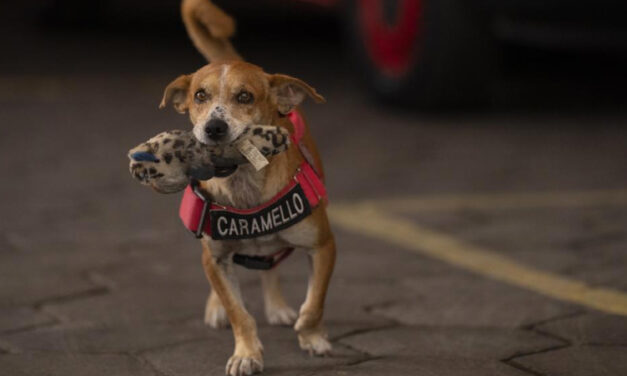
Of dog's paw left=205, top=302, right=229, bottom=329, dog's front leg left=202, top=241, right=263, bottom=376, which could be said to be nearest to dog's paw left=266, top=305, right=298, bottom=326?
dog's paw left=205, top=302, right=229, bottom=329

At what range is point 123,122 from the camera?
23.5 feet

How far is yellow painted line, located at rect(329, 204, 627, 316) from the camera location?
4008mm

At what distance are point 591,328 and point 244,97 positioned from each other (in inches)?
51.0

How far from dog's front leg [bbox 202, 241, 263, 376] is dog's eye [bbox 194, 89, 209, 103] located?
424 millimetres

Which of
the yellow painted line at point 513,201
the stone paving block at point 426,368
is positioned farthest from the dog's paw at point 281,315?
the yellow painted line at point 513,201

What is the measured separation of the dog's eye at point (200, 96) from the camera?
3252mm

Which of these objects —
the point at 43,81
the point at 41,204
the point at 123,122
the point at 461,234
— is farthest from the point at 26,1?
the point at 461,234

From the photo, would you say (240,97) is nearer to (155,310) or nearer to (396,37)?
(155,310)

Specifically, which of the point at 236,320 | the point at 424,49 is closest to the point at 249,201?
the point at 236,320

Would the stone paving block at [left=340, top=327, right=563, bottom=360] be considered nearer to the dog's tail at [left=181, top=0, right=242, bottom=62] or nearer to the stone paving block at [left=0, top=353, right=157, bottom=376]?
the stone paving block at [left=0, top=353, right=157, bottom=376]

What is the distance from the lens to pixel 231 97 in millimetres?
3227

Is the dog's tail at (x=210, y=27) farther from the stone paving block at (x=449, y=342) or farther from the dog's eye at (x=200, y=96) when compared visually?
the stone paving block at (x=449, y=342)

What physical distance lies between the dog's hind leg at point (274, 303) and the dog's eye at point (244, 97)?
75 centimetres

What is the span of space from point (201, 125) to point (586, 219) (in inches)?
96.1
